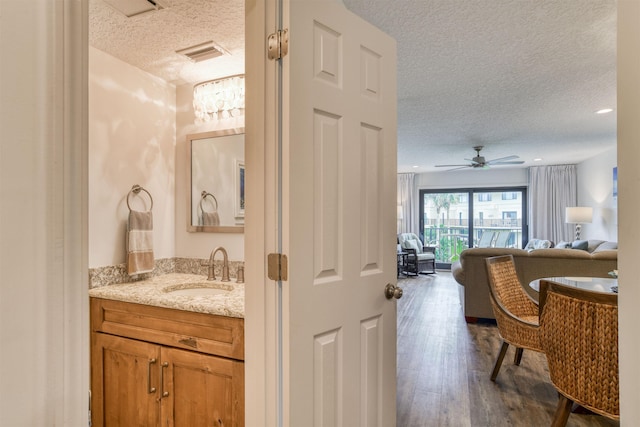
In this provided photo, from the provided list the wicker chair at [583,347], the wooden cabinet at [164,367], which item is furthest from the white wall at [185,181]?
the wicker chair at [583,347]

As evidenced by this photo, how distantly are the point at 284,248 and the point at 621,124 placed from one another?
911mm

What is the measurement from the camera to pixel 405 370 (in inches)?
113

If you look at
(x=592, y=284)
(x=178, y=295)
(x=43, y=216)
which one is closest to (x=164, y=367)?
(x=178, y=295)

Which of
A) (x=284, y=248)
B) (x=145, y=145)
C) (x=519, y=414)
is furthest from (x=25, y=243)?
(x=519, y=414)

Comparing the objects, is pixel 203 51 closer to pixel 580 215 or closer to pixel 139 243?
pixel 139 243

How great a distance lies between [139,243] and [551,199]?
805cm

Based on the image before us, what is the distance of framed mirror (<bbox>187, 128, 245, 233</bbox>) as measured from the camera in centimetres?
227

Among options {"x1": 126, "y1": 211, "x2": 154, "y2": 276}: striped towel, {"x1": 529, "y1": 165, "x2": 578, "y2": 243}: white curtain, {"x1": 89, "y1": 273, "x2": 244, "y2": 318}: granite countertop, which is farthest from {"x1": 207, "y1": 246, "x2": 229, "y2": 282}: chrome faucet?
{"x1": 529, "y1": 165, "x2": 578, "y2": 243}: white curtain

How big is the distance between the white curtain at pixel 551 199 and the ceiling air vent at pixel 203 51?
25.3 feet

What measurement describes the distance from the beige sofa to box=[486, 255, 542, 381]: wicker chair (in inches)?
23.8

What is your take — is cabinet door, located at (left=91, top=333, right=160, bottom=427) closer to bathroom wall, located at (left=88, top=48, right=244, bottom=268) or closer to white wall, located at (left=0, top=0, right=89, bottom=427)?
bathroom wall, located at (left=88, top=48, right=244, bottom=268)

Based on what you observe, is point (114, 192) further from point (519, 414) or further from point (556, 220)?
point (556, 220)

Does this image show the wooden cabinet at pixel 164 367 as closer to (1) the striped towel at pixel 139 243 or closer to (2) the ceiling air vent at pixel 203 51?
(1) the striped towel at pixel 139 243

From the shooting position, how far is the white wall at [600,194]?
5.58 m
